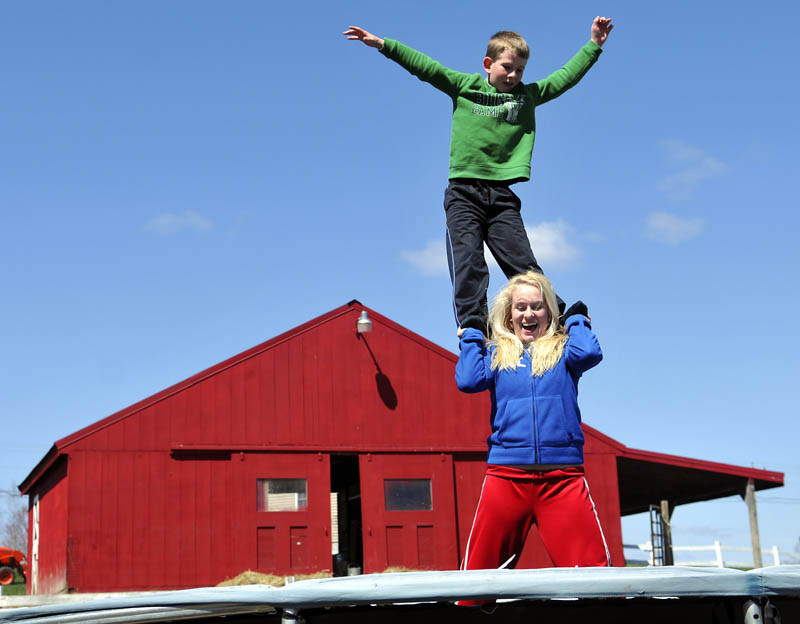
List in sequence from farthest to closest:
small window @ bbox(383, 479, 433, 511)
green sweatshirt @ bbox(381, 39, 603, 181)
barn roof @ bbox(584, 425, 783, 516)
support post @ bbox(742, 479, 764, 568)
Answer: support post @ bbox(742, 479, 764, 568)
barn roof @ bbox(584, 425, 783, 516)
small window @ bbox(383, 479, 433, 511)
green sweatshirt @ bbox(381, 39, 603, 181)

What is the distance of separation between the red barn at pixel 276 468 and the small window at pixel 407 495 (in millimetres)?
22

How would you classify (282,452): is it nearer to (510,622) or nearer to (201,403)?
(201,403)

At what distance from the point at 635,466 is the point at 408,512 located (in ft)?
20.9

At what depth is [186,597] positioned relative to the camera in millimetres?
2961

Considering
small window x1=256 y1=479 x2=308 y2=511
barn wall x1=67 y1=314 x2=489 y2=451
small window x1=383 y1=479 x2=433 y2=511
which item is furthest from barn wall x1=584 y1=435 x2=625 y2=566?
small window x1=256 y1=479 x2=308 y2=511

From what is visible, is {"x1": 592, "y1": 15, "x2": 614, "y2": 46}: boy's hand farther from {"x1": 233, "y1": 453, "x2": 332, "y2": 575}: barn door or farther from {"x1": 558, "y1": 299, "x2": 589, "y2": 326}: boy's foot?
{"x1": 233, "y1": 453, "x2": 332, "y2": 575}: barn door

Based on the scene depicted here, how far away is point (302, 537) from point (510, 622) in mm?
13630

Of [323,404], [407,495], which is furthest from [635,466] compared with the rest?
[323,404]

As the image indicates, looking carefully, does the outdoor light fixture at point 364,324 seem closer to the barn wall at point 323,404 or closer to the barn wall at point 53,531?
the barn wall at point 323,404

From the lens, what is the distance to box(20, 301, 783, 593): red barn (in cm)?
1661

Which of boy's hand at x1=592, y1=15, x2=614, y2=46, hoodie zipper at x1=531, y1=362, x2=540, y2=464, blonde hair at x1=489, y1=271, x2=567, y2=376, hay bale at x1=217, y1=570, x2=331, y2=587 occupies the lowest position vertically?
hay bale at x1=217, y1=570, x2=331, y2=587

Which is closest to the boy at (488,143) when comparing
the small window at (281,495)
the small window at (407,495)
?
the small window at (281,495)

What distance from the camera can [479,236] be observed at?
5285 mm

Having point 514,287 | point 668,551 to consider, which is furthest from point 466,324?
point 668,551
